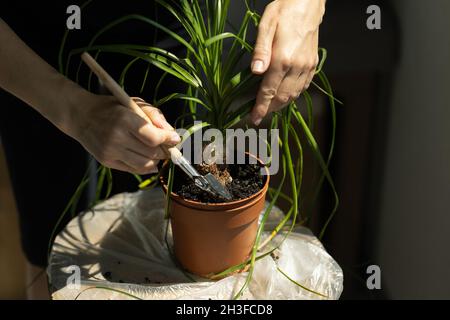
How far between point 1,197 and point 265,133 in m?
0.95

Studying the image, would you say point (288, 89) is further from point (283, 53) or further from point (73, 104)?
point (73, 104)

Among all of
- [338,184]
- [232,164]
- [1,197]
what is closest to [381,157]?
[338,184]

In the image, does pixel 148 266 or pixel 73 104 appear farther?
pixel 148 266

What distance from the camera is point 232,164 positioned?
0.70m

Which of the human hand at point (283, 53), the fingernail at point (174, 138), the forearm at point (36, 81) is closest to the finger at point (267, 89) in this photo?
the human hand at point (283, 53)

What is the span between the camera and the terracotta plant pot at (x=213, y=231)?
2.08 feet

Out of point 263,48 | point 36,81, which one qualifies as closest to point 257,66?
point 263,48

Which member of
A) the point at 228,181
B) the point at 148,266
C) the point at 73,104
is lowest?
the point at 148,266

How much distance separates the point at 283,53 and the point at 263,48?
2 centimetres

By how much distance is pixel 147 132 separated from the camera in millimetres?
558

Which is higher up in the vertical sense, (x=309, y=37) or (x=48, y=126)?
(x=309, y=37)

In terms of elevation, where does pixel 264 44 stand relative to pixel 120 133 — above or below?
above
